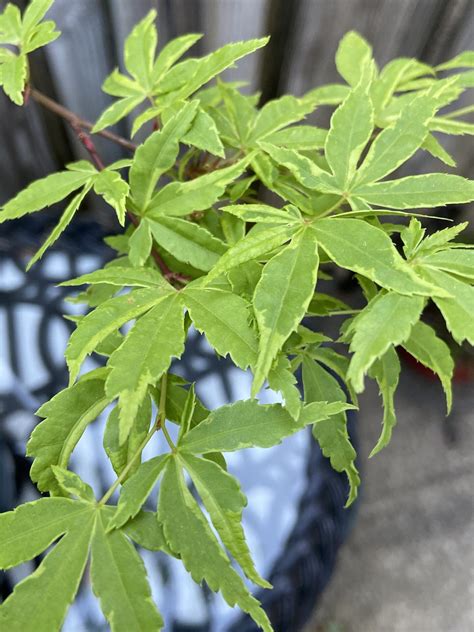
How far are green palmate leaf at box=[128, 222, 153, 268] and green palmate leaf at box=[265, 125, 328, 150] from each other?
13 cm

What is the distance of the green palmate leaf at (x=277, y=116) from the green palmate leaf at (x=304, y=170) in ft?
0.32

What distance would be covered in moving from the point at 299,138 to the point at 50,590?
375 mm

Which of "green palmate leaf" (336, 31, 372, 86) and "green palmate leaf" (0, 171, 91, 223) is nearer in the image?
"green palmate leaf" (0, 171, 91, 223)

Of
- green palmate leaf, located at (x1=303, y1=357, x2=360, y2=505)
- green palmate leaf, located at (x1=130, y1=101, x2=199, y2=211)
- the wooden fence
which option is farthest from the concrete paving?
green palmate leaf, located at (x1=130, y1=101, x2=199, y2=211)

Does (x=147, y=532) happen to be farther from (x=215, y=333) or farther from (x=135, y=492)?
(x=215, y=333)

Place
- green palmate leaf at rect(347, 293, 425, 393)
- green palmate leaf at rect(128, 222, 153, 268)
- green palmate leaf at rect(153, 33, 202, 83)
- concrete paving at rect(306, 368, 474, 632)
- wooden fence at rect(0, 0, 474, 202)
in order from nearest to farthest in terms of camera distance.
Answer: green palmate leaf at rect(347, 293, 425, 393), green palmate leaf at rect(128, 222, 153, 268), green palmate leaf at rect(153, 33, 202, 83), wooden fence at rect(0, 0, 474, 202), concrete paving at rect(306, 368, 474, 632)

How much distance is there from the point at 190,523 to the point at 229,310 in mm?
137

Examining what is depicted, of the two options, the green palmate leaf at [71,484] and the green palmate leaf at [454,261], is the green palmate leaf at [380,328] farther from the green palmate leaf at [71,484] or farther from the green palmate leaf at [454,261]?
the green palmate leaf at [71,484]

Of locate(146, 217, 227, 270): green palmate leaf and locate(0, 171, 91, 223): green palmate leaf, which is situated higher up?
locate(0, 171, 91, 223): green palmate leaf

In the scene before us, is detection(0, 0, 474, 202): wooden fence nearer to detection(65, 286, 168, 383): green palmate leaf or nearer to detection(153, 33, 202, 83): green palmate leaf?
detection(153, 33, 202, 83): green palmate leaf

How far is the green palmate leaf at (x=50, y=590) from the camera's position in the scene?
350 millimetres

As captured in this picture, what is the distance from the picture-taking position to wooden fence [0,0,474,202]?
2.95 ft

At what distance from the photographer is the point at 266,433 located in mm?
370

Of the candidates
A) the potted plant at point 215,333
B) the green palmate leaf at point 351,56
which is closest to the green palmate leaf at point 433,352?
the potted plant at point 215,333
